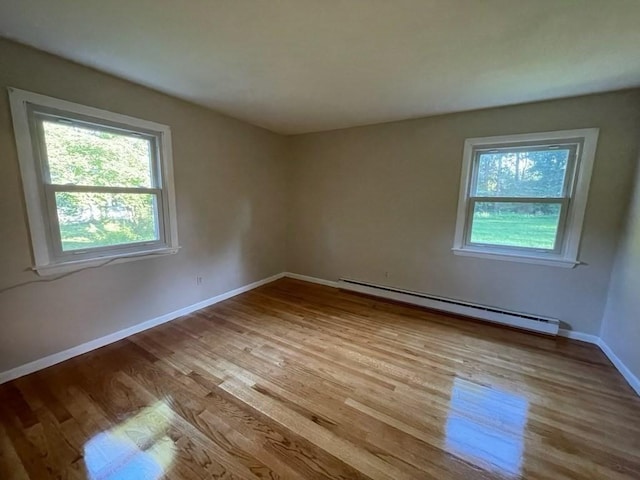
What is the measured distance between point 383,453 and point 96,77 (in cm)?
346

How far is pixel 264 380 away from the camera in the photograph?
200cm

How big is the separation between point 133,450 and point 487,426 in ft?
6.84

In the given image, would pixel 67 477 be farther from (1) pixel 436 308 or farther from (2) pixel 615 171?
(2) pixel 615 171

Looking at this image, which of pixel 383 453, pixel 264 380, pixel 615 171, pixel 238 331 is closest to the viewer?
pixel 383 453

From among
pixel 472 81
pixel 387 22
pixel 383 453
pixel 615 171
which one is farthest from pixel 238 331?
pixel 615 171

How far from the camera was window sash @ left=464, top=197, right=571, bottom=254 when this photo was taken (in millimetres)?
2652

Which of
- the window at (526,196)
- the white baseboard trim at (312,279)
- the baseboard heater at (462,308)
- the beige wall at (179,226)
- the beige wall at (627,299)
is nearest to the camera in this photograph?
the beige wall at (179,226)

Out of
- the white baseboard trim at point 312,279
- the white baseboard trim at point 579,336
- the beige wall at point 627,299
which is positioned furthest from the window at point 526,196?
the white baseboard trim at point 312,279

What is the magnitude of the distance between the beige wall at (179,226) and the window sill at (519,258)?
280 cm

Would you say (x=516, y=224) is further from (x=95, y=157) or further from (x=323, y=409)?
(x=95, y=157)

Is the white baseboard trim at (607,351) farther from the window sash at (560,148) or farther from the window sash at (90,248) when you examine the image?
the window sash at (90,248)

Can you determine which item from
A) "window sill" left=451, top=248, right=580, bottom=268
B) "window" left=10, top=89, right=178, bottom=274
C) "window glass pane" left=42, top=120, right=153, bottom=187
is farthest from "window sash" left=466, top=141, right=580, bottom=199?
"window glass pane" left=42, top=120, right=153, bottom=187

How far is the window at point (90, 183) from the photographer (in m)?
1.95

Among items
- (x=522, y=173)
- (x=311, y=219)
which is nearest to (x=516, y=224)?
(x=522, y=173)
